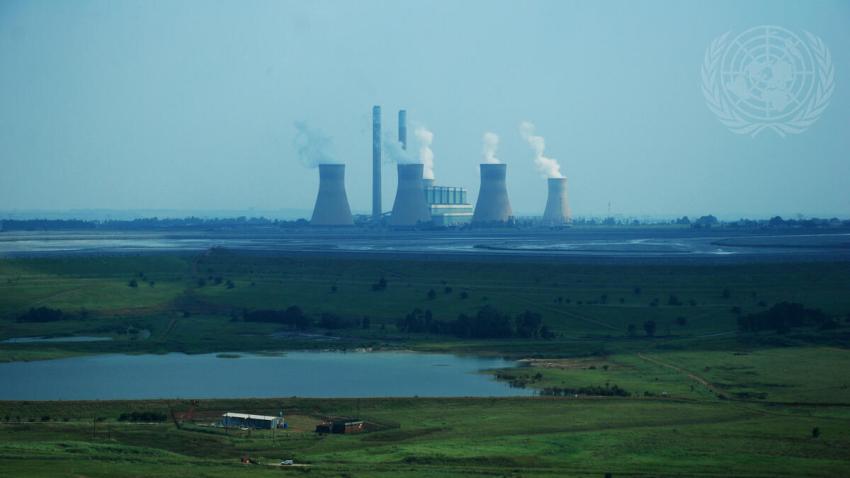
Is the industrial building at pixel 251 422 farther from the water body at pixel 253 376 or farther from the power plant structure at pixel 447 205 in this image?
the power plant structure at pixel 447 205

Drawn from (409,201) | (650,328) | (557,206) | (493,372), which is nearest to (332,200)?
(409,201)

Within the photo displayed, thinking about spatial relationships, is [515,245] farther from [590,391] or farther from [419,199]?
[590,391]

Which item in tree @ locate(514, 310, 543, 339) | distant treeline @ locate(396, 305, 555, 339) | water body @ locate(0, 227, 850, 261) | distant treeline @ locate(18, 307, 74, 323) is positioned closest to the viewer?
tree @ locate(514, 310, 543, 339)

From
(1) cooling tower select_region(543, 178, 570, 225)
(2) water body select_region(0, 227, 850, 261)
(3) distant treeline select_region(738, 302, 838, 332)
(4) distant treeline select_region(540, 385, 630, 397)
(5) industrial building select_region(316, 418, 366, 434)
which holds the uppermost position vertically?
(1) cooling tower select_region(543, 178, 570, 225)

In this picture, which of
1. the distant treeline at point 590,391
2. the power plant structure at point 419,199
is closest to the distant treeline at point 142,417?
the distant treeline at point 590,391

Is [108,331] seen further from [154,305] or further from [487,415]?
[487,415]

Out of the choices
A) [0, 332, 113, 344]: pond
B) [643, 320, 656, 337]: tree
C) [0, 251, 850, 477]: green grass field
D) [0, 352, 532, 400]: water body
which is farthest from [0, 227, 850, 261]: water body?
[0, 352, 532, 400]: water body

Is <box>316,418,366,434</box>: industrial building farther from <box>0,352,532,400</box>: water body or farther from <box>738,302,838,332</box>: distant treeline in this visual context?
<box>738,302,838,332</box>: distant treeline

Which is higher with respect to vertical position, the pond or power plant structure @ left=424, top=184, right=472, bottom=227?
power plant structure @ left=424, top=184, right=472, bottom=227
